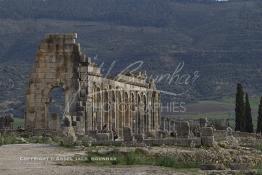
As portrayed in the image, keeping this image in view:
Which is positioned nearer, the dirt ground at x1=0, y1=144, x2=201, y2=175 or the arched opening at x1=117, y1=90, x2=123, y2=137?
the dirt ground at x1=0, y1=144, x2=201, y2=175

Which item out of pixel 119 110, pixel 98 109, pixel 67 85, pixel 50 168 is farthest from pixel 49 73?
pixel 50 168

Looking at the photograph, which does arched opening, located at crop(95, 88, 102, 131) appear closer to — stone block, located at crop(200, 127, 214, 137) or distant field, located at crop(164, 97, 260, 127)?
stone block, located at crop(200, 127, 214, 137)

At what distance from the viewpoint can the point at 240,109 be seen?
6800cm

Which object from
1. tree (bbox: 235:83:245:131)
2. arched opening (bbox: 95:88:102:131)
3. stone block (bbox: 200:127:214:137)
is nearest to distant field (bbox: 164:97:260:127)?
tree (bbox: 235:83:245:131)

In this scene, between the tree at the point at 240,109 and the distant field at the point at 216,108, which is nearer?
the tree at the point at 240,109

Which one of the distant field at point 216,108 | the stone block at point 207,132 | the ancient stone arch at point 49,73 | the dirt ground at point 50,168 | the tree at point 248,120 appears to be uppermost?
the distant field at point 216,108

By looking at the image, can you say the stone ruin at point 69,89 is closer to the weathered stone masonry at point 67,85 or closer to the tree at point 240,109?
the weathered stone masonry at point 67,85

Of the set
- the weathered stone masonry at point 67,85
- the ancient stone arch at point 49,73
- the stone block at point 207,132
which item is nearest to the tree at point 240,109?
the weathered stone masonry at point 67,85

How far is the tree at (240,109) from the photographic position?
67875 millimetres

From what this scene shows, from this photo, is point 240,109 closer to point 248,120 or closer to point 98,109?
point 248,120

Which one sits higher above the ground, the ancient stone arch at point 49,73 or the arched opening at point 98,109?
the ancient stone arch at point 49,73

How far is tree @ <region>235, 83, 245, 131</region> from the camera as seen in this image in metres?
67.9

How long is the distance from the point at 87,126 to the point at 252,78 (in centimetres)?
14049

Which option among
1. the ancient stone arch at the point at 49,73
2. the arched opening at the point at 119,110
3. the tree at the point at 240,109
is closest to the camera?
the ancient stone arch at the point at 49,73
